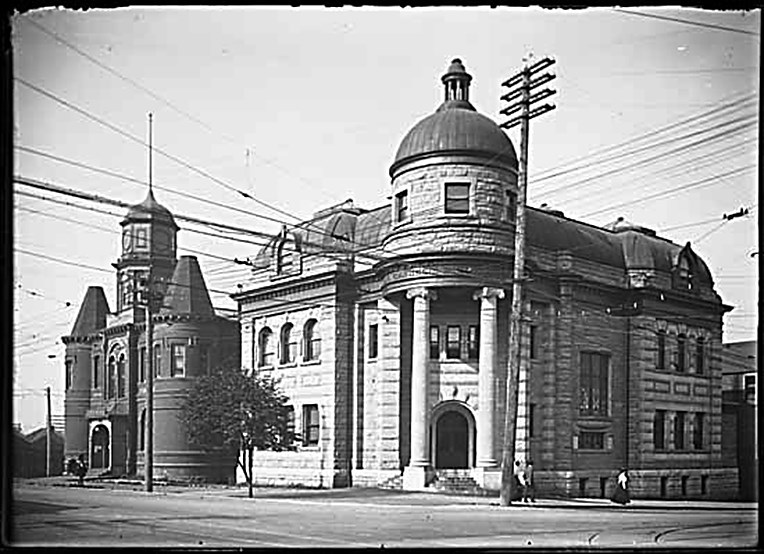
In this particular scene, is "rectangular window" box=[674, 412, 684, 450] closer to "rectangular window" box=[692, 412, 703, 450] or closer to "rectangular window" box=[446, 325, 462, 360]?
"rectangular window" box=[692, 412, 703, 450]

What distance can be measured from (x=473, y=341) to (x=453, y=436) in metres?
0.83

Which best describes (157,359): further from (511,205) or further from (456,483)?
(511,205)

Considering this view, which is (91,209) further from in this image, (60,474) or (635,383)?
(635,383)

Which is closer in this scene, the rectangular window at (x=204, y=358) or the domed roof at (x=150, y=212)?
the domed roof at (x=150, y=212)

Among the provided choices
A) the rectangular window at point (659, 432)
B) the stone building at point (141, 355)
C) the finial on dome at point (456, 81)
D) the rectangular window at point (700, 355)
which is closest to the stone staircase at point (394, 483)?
the stone building at point (141, 355)

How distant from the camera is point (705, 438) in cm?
773

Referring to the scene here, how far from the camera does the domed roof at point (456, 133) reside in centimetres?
641

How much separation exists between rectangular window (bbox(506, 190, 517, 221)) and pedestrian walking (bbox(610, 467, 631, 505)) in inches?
87.6

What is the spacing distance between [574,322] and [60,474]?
413cm

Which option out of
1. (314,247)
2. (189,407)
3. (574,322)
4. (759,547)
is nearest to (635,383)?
(574,322)

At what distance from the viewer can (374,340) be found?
8.30 metres

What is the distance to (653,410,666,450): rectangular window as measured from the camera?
7816 mm

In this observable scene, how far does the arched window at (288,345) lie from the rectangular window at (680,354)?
296 centimetres

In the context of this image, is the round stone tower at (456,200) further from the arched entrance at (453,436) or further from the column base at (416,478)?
the column base at (416,478)
